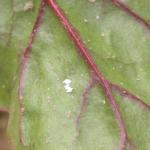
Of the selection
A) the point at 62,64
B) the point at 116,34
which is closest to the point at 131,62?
the point at 116,34

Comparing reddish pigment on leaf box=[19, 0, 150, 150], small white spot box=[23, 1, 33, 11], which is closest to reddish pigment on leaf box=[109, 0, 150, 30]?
reddish pigment on leaf box=[19, 0, 150, 150]

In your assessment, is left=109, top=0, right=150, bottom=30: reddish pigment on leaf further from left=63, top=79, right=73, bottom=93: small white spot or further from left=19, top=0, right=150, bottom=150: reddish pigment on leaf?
left=63, top=79, right=73, bottom=93: small white spot

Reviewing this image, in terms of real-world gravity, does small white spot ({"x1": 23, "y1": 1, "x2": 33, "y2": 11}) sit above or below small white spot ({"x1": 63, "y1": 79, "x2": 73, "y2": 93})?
above

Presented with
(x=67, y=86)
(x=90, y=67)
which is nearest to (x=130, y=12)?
(x=90, y=67)

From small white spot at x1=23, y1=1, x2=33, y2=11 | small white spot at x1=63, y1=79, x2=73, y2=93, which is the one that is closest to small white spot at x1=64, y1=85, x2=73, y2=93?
small white spot at x1=63, y1=79, x2=73, y2=93

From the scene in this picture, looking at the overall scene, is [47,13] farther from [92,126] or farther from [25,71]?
[92,126]

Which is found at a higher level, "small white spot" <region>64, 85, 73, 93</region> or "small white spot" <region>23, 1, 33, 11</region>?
"small white spot" <region>23, 1, 33, 11</region>

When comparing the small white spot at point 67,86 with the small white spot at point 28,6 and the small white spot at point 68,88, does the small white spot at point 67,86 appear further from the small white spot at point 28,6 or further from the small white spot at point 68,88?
the small white spot at point 28,6

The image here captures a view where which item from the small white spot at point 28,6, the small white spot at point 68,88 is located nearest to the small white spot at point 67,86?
the small white spot at point 68,88

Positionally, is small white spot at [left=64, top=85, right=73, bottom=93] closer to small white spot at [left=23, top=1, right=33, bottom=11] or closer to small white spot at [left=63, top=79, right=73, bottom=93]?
small white spot at [left=63, top=79, right=73, bottom=93]
